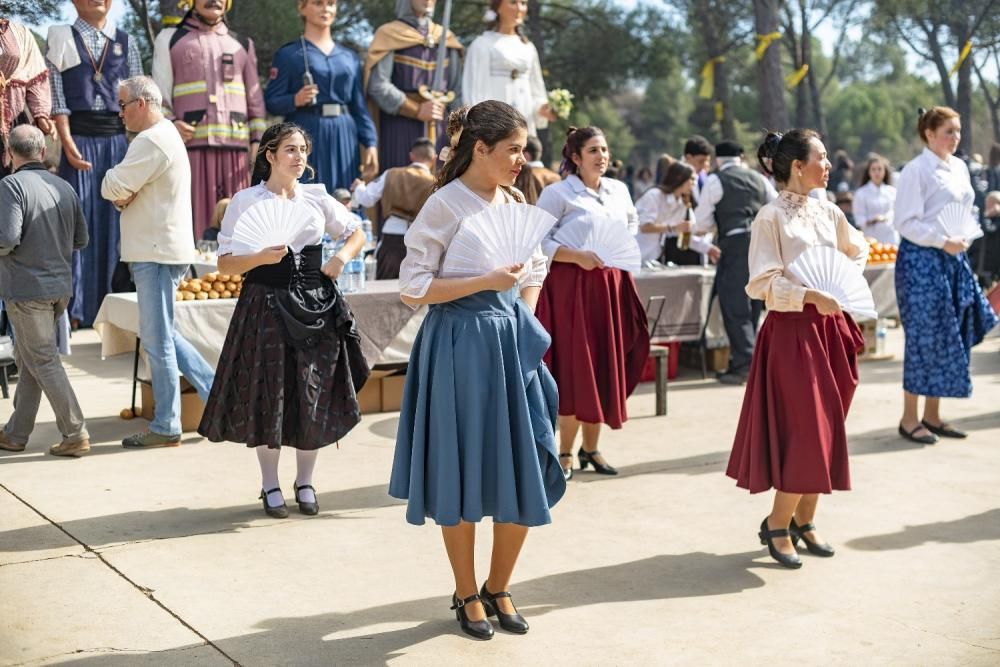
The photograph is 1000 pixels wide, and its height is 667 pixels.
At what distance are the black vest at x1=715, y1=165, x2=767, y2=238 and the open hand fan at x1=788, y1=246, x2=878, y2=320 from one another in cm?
409

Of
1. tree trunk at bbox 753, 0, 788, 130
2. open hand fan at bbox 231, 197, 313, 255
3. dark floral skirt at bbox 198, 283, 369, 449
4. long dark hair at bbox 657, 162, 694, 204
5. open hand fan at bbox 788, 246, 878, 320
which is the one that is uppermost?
tree trunk at bbox 753, 0, 788, 130

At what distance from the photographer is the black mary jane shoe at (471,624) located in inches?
150

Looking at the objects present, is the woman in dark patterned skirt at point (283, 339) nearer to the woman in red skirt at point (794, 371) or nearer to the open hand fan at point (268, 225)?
the open hand fan at point (268, 225)

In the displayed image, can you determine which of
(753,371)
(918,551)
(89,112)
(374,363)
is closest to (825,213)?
(753,371)

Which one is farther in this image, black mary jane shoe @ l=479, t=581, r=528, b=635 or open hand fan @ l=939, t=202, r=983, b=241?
open hand fan @ l=939, t=202, r=983, b=241

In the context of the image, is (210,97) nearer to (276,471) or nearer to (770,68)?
(276,471)

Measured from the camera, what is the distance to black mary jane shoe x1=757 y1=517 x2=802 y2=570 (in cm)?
459

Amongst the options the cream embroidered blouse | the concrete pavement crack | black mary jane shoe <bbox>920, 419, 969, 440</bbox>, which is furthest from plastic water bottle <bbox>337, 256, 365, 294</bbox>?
black mary jane shoe <bbox>920, 419, 969, 440</bbox>

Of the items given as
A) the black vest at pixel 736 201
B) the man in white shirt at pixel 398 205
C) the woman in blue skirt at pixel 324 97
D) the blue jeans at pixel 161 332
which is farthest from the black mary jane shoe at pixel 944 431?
the woman in blue skirt at pixel 324 97

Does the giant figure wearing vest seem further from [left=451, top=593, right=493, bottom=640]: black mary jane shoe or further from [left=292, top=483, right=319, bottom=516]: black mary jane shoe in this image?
[left=451, top=593, right=493, bottom=640]: black mary jane shoe

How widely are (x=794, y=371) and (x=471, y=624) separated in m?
1.53

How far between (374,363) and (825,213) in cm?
301

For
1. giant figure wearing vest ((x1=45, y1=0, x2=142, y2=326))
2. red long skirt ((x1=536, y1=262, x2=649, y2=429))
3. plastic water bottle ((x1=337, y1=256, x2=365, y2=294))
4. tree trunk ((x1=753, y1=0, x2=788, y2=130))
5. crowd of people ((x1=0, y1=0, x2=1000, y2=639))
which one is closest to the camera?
crowd of people ((x1=0, y1=0, x2=1000, y2=639))

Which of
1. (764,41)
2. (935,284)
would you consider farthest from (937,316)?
(764,41)
